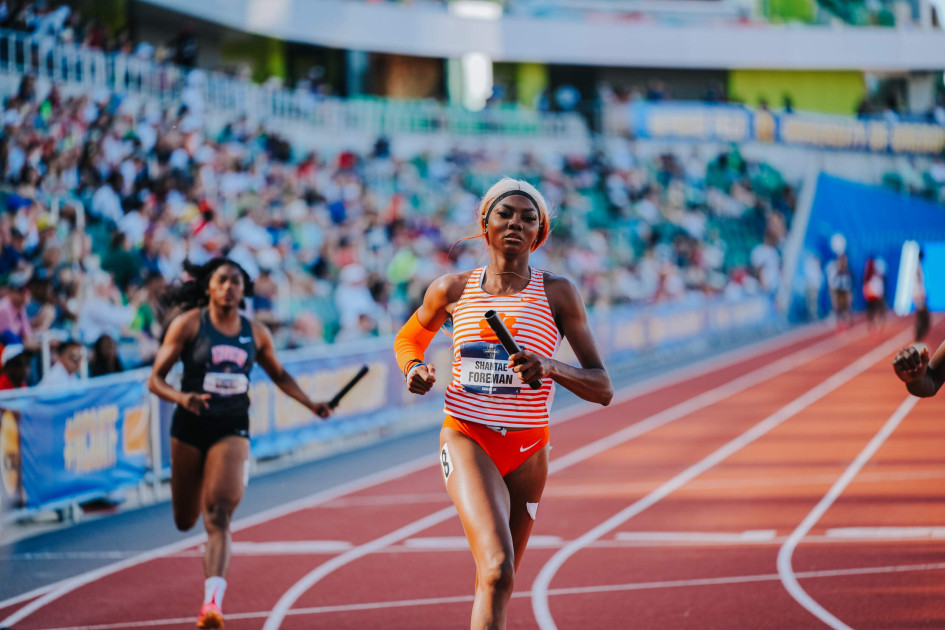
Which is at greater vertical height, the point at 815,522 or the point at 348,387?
the point at 348,387

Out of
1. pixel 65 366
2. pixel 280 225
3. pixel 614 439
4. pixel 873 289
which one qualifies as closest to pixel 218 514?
pixel 65 366

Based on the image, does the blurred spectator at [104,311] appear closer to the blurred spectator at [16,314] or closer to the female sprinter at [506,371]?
the blurred spectator at [16,314]

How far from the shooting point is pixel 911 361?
484cm

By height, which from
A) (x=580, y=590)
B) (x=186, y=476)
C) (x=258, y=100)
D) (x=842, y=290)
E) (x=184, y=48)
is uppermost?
(x=184, y=48)

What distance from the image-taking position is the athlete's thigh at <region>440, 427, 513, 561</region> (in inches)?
173

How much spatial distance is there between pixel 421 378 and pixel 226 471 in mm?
2248

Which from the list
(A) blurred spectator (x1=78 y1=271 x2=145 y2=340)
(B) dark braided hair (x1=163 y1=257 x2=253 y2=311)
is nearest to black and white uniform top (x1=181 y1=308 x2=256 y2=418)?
(B) dark braided hair (x1=163 y1=257 x2=253 y2=311)

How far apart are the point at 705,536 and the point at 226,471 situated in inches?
172

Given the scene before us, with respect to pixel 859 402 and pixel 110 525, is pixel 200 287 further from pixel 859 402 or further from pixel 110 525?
pixel 859 402

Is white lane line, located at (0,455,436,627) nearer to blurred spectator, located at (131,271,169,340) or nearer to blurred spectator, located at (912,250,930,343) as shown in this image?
blurred spectator, located at (131,271,169,340)

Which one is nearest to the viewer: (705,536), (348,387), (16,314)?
(348,387)

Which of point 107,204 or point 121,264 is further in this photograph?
point 107,204

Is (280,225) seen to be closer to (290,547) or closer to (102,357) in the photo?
(102,357)

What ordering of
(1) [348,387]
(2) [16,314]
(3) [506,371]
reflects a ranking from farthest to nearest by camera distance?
(2) [16,314], (1) [348,387], (3) [506,371]
